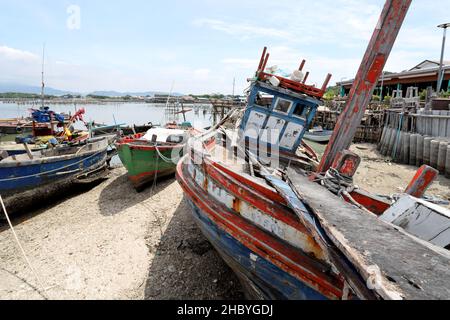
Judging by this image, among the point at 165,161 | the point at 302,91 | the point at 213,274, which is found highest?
the point at 302,91

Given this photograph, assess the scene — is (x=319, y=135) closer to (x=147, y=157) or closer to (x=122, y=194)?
(x=147, y=157)

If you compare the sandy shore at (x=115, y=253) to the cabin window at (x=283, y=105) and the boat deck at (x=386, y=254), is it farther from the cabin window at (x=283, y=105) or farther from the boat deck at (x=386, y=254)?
the cabin window at (x=283, y=105)

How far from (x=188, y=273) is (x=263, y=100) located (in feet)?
→ 17.6

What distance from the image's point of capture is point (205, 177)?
14.5 ft

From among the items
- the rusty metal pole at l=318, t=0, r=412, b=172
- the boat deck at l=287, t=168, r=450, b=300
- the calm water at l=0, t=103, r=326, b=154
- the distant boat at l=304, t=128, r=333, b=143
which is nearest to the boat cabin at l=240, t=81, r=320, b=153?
the rusty metal pole at l=318, t=0, r=412, b=172

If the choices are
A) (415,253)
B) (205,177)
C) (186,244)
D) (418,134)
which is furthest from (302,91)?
(418,134)

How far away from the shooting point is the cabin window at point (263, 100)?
7.44m

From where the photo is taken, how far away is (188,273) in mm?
5086

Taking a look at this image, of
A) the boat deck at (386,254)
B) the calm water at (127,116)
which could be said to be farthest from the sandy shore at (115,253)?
the calm water at (127,116)

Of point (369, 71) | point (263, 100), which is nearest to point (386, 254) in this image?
point (369, 71)

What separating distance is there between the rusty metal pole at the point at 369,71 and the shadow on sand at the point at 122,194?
697 centimetres

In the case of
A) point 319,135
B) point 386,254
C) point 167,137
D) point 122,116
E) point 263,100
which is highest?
point 263,100

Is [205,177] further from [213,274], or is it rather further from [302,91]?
[302,91]
